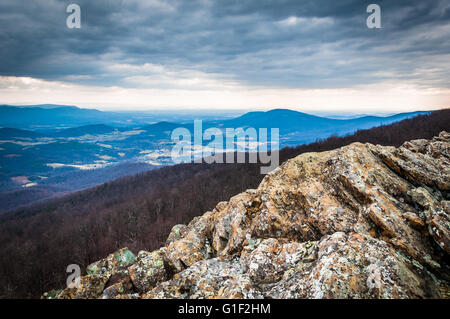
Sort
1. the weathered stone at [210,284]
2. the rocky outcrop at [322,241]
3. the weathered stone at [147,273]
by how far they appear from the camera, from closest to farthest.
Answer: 1. the rocky outcrop at [322,241]
2. the weathered stone at [210,284]
3. the weathered stone at [147,273]

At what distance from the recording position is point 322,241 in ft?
26.4

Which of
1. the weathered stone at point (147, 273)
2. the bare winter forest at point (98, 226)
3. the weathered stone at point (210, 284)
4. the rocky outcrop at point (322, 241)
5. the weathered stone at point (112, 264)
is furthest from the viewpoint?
the bare winter forest at point (98, 226)

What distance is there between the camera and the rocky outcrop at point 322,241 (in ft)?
20.7

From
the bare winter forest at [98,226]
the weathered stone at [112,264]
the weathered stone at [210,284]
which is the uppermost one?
the weathered stone at [210,284]

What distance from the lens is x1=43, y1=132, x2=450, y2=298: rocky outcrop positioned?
6.30 meters

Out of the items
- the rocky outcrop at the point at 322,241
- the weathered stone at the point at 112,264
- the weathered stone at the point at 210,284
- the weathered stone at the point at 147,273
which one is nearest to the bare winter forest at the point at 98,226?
the weathered stone at the point at 112,264

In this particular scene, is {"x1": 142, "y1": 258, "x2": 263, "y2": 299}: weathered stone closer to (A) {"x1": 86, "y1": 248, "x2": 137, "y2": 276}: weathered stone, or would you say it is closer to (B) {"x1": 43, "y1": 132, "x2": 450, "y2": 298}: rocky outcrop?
(B) {"x1": 43, "y1": 132, "x2": 450, "y2": 298}: rocky outcrop

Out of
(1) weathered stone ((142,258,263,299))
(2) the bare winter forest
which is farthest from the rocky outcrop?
(2) the bare winter forest

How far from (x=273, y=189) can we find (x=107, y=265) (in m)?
Answer: 11.1

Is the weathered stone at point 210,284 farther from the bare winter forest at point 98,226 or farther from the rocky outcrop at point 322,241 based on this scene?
the bare winter forest at point 98,226

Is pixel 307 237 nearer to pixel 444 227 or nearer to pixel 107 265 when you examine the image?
pixel 444 227

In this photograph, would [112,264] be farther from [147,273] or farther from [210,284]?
[210,284]

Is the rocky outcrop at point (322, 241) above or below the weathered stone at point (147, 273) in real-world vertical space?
above
